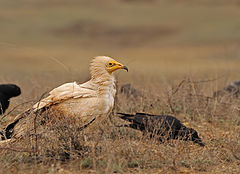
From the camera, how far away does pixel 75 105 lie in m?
4.38

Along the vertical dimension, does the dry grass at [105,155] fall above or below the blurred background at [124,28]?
below

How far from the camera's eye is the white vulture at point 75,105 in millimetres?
4309

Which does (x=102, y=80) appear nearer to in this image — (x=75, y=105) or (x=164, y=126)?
(x=75, y=105)

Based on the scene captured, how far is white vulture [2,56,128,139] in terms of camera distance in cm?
431

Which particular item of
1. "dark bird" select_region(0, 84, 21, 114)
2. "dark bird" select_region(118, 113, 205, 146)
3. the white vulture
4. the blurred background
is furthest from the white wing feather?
the blurred background

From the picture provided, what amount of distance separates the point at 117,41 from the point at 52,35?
7661 millimetres

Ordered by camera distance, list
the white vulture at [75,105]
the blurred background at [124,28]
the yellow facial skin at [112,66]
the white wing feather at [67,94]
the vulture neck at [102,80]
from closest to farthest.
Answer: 1. the white vulture at [75,105]
2. the white wing feather at [67,94]
3. the vulture neck at [102,80]
4. the yellow facial skin at [112,66]
5. the blurred background at [124,28]

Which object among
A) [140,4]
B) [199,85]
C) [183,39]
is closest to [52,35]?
[183,39]

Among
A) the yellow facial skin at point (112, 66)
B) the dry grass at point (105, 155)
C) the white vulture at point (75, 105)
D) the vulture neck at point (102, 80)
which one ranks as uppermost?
the yellow facial skin at point (112, 66)

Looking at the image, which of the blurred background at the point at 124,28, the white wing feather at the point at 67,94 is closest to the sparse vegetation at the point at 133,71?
the blurred background at the point at 124,28

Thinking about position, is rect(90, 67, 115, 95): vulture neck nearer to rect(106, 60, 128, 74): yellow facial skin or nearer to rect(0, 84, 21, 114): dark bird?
rect(106, 60, 128, 74): yellow facial skin

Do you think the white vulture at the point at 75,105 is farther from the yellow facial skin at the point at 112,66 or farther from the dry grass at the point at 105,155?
the dry grass at the point at 105,155

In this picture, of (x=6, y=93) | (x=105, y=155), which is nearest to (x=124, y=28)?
(x=6, y=93)

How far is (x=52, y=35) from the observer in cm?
4462
